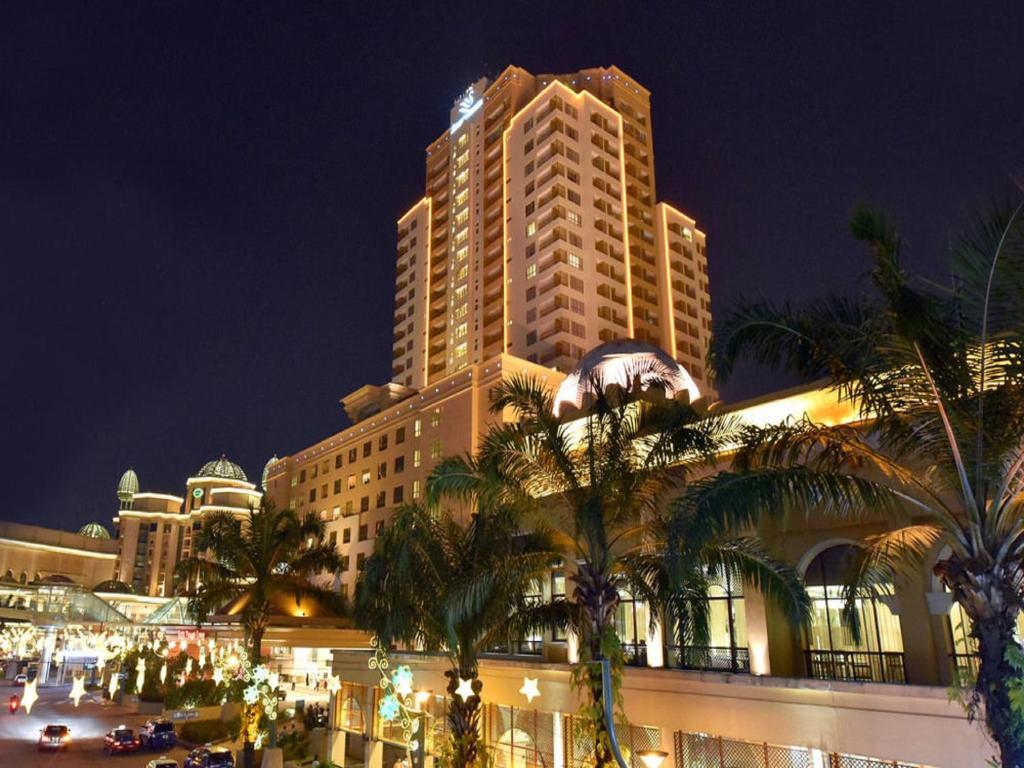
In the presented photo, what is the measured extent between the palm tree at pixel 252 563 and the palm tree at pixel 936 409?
22.5 meters

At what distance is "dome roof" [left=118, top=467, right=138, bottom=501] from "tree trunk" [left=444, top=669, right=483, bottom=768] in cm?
17895

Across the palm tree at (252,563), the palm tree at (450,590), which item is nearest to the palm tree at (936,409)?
the palm tree at (450,590)

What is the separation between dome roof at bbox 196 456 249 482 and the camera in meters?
151

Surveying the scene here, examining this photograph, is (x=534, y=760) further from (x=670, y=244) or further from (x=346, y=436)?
(x=670, y=244)

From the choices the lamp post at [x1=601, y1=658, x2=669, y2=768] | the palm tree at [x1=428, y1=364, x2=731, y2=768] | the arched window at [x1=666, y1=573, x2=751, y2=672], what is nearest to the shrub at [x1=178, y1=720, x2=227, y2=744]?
the arched window at [x1=666, y1=573, x2=751, y2=672]

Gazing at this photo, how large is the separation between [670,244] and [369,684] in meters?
70.0

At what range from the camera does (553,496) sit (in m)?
17.9

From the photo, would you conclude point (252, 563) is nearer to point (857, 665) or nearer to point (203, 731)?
point (203, 731)

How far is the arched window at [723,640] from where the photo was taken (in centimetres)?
1986

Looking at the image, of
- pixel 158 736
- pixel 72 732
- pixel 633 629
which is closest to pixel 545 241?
pixel 158 736

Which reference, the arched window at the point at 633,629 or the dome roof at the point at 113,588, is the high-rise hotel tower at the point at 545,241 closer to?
the arched window at the point at 633,629

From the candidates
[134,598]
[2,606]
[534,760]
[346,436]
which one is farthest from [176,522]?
[534,760]

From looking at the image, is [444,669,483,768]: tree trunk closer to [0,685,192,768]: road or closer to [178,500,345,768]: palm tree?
[178,500,345,768]: palm tree

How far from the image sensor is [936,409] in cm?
1161
